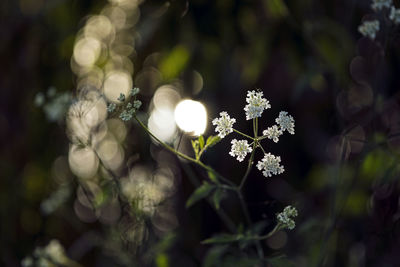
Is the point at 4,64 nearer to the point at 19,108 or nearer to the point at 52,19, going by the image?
the point at 19,108

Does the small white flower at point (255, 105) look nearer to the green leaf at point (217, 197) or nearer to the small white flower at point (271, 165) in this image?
the small white flower at point (271, 165)

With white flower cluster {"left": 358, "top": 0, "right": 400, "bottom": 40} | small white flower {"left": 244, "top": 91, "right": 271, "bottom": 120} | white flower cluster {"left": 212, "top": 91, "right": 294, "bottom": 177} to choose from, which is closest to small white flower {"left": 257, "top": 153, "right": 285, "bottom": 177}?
white flower cluster {"left": 212, "top": 91, "right": 294, "bottom": 177}

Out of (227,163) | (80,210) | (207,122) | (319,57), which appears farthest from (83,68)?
(207,122)

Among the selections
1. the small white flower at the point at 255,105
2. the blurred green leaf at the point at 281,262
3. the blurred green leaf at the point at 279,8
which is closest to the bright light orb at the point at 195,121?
the small white flower at the point at 255,105

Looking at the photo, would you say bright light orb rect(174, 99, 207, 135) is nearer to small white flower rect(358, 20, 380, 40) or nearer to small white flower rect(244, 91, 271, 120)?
small white flower rect(244, 91, 271, 120)

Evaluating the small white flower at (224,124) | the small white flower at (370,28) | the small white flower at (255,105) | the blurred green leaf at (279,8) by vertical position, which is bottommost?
the small white flower at (224,124)

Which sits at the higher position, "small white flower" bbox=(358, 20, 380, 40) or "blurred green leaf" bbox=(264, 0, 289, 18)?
"small white flower" bbox=(358, 20, 380, 40)
